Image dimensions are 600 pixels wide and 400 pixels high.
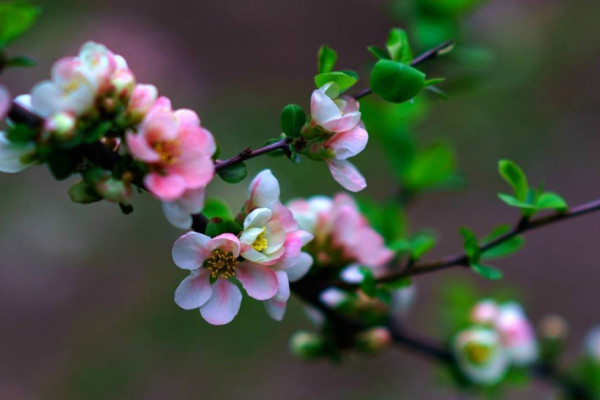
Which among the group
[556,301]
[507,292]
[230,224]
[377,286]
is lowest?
[556,301]

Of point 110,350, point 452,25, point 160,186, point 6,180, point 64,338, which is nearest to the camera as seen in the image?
point 160,186

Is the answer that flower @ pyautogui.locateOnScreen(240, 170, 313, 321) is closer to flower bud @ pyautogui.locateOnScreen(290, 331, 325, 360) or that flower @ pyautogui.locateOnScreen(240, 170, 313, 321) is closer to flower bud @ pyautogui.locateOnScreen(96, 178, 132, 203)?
flower bud @ pyautogui.locateOnScreen(96, 178, 132, 203)

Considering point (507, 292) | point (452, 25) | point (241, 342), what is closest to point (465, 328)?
point (507, 292)

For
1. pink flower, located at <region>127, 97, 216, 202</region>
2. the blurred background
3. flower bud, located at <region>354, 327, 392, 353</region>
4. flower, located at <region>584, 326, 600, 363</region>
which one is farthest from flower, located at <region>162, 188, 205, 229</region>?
the blurred background

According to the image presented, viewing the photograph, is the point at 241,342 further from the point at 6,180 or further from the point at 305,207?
the point at 305,207

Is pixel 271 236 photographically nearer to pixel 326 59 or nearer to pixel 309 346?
pixel 326 59

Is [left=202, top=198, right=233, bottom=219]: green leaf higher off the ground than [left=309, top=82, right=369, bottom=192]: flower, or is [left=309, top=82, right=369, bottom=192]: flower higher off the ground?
[left=309, top=82, right=369, bottom=192]: flower
